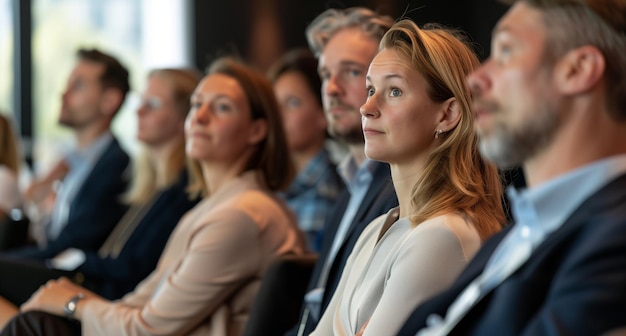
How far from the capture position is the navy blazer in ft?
10.8

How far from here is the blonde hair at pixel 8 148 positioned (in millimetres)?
4891

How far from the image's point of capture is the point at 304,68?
3.80 meters

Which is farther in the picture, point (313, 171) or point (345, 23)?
point (313, 171)

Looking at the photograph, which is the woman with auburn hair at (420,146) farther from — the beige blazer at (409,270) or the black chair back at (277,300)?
the black chair back at (277,300)

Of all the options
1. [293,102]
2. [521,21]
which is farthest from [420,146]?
[293,102]

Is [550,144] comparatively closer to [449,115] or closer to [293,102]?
[449,115]

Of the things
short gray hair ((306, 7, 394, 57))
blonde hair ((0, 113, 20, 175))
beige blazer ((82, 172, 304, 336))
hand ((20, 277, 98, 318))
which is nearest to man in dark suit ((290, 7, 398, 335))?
short gray hair ((306, 7, 394, 57))

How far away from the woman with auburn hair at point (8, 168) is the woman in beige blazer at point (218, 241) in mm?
1960

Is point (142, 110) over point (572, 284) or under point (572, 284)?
under

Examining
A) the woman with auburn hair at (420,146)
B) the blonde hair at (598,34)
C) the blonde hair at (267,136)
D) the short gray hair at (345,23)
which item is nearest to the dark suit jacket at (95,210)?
the blonde hair at (267,136)

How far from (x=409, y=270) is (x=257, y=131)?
1.32 meters

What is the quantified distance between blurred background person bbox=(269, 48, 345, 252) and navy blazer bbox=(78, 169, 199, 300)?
0.52 metres

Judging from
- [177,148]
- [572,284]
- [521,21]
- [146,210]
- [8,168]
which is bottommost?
[8,168]

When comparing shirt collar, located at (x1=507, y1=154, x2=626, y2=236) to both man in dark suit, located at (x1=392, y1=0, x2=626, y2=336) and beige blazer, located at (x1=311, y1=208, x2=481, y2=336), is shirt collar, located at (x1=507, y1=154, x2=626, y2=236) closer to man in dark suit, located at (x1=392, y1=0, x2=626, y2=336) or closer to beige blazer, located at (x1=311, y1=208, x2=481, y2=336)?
man in dark suit, located at (x1=392, y1=0, x2=626, y2=336)
